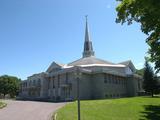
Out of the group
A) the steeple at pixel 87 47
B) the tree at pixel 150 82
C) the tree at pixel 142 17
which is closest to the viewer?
the tree at pixel 142 17

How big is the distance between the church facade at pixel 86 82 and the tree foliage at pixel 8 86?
1640 centimetres

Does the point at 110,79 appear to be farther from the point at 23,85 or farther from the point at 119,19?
the point at 119,19

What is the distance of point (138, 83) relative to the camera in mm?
57156

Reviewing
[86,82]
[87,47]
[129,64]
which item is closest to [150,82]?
[129,64]

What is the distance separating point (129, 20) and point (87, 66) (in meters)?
35.2

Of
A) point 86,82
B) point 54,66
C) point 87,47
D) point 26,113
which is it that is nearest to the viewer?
point 26,113

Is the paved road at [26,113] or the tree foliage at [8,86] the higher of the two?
the tree foliage at [8,86]

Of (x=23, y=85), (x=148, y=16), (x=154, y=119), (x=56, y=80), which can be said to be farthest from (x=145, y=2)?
(x=23, y=85)

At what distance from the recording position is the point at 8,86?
75250 mm

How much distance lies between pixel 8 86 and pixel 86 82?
4193cm

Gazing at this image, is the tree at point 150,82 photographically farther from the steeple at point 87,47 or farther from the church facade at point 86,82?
the steeple at point 87,47

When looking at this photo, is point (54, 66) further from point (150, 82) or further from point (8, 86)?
point (8, 86)

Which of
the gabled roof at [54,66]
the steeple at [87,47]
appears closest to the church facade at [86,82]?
the gabled roof at [54,66]

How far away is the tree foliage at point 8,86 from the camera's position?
75250 mm
